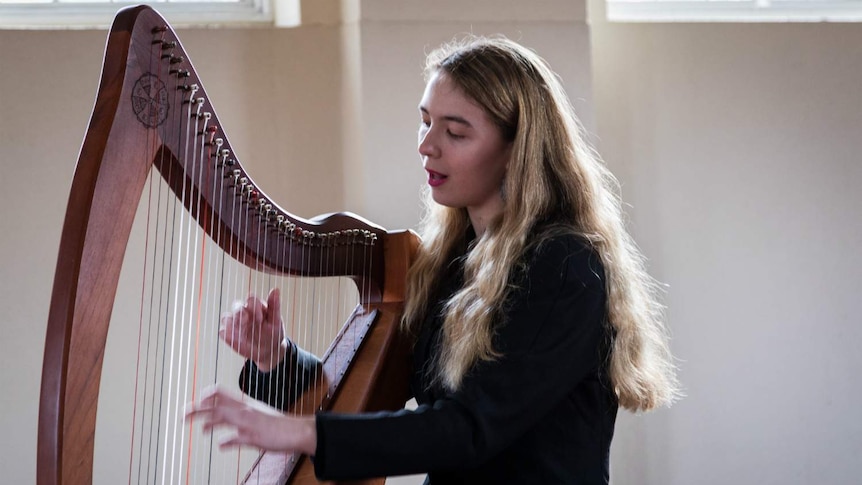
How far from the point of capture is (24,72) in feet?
10.8

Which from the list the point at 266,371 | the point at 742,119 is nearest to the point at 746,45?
the point at 742,119

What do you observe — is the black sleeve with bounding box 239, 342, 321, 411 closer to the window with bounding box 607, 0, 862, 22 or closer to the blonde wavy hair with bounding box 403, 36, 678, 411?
the blonde wavy hair with bounding box 403, 36, 678, 411

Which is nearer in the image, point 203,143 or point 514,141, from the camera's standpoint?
point 203,143

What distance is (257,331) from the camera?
1.99 metres

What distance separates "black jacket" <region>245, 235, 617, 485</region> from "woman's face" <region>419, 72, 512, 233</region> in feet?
0.74

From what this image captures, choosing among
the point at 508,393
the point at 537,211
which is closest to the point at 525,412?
the point at 508,393

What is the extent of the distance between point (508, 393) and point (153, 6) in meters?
2.39

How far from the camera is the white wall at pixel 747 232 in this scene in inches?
149

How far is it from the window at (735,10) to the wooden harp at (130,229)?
2173mm

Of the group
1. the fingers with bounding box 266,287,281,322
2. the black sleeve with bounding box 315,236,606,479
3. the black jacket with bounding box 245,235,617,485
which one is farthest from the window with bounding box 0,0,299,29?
the black sleeve with bounding box 315,236,606,479

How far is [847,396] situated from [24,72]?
3.10 m

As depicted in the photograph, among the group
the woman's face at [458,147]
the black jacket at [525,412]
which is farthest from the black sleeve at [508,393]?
the woman's face at [458,147]

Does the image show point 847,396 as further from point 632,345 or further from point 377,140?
point 632,345

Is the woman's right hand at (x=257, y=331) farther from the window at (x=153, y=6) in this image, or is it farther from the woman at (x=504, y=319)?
the window at (x=153, y=6)
